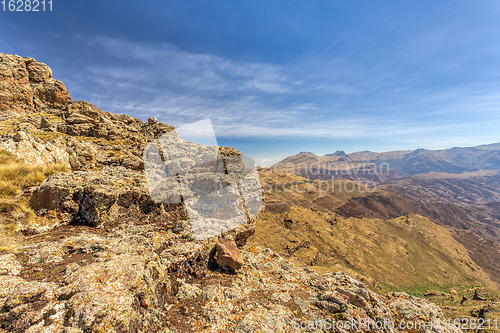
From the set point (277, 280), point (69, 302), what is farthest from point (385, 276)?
point (69, 302)

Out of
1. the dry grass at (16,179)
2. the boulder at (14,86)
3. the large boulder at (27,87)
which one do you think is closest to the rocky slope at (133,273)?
the dry grass at (16,179)

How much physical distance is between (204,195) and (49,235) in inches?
337

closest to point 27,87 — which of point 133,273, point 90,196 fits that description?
point 90,196

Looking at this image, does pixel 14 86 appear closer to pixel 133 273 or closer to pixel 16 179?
pixel 16 179

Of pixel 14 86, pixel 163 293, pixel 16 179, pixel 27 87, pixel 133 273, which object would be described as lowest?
pixel 163 293

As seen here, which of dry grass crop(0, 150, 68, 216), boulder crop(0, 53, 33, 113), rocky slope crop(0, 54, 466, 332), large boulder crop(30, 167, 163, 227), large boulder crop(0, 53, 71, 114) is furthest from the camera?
large boulder crop(0, 53, 71, 114)

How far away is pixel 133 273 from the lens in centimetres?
673

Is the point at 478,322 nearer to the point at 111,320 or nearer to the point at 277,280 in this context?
the point at 277,280

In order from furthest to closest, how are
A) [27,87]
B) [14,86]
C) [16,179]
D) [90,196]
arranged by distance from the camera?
[27,87] → [14,86] → [90,196] → [16,179]

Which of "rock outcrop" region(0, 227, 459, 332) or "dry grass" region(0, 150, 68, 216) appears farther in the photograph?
"dry grass" region(0, 150, 68, 216)

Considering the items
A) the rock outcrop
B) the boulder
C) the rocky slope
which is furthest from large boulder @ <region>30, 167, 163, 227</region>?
the boulder

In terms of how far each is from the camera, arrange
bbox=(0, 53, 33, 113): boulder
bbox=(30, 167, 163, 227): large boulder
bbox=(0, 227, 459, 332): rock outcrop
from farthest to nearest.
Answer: bbox=(0, 53, 33, 113): boulder → bbox=(30, 167, 163, 227): large boulder → bbox=(0, 227, 459, 332): rock outcrop

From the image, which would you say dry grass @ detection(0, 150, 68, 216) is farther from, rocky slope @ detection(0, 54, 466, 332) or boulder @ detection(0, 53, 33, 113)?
boulder @ detection(0, 53, 33, 113)

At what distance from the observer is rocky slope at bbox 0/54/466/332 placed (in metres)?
5.38
